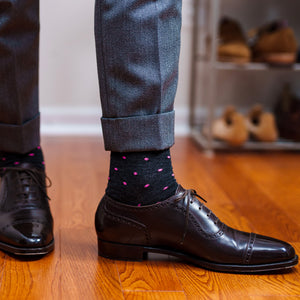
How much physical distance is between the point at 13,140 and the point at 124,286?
337 mm

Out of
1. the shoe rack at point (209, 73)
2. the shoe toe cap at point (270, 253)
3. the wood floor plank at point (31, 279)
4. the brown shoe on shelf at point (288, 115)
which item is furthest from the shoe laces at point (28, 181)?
the brown shoe on shelf at point (288, 115)

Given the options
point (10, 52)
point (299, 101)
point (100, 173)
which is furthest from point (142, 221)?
point (299, 101)

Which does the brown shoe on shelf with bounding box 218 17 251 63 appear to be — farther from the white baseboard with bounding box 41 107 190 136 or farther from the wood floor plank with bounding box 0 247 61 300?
the wood floor plank with bounding box 0 247 61 300

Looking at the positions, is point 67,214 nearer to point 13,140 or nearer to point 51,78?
point 13,140

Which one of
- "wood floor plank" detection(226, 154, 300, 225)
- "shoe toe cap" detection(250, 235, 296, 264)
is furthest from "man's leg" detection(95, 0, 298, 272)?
"wood floor plank" detection(226, 154, 300, 225)

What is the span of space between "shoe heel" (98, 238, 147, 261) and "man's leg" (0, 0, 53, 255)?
0.09 metres

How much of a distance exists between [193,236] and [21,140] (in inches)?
13.8

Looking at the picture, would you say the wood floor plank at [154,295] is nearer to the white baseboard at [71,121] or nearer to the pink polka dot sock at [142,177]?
the pink polka dot sock at [142,177]

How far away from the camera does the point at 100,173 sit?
1271mm

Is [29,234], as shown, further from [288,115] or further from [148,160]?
[288,115]

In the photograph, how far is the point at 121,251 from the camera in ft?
2.44

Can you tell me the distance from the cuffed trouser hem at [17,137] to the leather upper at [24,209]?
4 cm

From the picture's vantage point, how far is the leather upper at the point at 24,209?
738 millimetres

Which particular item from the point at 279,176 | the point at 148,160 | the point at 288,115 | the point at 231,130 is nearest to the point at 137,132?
the point at 148,160
